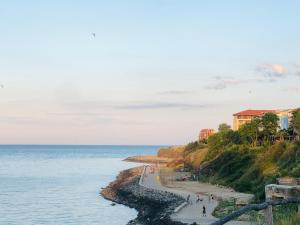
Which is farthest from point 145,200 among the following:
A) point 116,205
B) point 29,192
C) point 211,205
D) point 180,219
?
point 29,192

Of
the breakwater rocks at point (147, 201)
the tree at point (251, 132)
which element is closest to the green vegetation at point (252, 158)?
the tree at point (251, 132)

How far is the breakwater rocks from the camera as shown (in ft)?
149

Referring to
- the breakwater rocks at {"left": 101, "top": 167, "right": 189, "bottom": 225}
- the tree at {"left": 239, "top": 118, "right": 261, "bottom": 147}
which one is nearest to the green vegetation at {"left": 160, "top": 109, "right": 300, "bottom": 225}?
the tree at {"left": 239, "top": 118, "right": 261, "bottom": 147}

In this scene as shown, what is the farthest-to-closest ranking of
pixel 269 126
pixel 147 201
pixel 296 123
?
pixel 269 126, pixel 296 123, pixel 147 201

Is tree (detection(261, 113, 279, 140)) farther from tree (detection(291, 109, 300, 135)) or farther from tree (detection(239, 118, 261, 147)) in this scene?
tree (detection(291, 109, 300, 135))

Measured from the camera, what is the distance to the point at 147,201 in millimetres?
60688

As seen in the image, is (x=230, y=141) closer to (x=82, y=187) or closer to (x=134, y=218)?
(x=82, y=187)

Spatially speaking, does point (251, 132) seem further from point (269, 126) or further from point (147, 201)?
point (147, 201)

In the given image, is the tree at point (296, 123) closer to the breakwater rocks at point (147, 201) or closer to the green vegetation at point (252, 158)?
the green vegetation at point (252, 158)

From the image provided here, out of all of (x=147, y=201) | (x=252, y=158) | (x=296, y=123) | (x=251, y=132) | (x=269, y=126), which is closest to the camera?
(x=147, y=201)

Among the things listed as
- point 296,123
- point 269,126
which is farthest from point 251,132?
point 296,123

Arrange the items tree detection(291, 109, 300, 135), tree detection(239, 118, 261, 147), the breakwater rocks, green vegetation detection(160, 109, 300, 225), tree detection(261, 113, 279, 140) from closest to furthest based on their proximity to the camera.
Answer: the breakwater rocks → green vegetation detection(160, 109, 300, 225) → tree detection(291, 109, 300, 135) → tree detection(261, 113, 279, 140) → tree detection(239, 118, 261, 147)

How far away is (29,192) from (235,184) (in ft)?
114

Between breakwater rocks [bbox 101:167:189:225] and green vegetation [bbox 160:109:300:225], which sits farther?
green vegetation [bbox 160:109:300:225]
